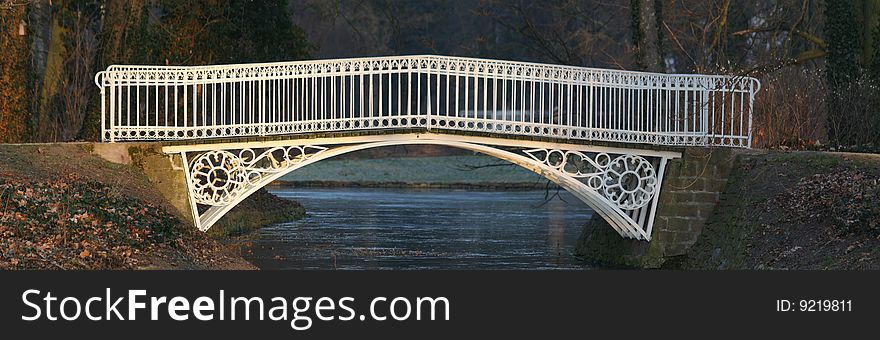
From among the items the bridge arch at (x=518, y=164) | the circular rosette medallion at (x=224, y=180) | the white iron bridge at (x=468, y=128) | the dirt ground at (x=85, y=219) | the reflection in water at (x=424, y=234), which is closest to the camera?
the dirt ground at (x=85, y=219)

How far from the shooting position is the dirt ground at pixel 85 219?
41.6ft

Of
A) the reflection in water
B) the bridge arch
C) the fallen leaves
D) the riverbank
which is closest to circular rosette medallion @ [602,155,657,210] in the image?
the bridge arch

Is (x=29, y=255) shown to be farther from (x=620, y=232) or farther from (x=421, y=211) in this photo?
(x=421, y=211)

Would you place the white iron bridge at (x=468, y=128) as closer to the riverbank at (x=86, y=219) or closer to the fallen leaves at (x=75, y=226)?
the riverbank at (x=86, y=219)

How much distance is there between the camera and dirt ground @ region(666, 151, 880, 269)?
13.9 metres

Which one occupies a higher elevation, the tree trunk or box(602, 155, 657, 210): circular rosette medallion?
the tree trunk

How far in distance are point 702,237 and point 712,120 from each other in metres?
1.54

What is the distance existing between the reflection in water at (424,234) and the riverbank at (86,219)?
207 centimetres

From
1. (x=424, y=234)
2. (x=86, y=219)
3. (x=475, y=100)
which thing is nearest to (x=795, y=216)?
(x=475, y=100)

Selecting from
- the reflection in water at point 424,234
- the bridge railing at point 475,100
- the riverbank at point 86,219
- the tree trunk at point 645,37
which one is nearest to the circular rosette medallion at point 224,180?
the bridge railing at point 475,100

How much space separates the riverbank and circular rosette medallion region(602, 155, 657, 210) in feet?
14.9

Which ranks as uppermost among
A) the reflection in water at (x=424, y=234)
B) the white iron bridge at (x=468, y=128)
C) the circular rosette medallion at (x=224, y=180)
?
the white iron bridge at (x=468, y=128)

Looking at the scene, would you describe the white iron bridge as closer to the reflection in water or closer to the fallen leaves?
the reflection in water

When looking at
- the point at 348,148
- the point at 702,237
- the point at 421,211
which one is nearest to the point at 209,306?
the point at 348,148
